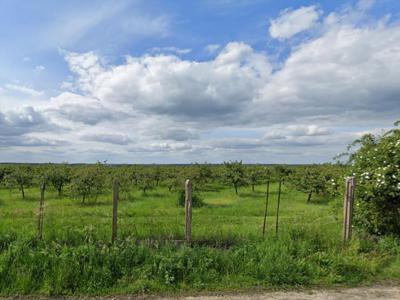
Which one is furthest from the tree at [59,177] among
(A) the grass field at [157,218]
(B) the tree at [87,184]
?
(B) the tree at [87,184]

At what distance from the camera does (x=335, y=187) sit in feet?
34.0

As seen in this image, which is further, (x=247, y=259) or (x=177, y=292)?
(x=247, y=259)

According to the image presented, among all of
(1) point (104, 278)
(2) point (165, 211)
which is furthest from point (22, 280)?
(2) point (165, 211)

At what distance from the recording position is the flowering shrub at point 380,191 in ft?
28.1

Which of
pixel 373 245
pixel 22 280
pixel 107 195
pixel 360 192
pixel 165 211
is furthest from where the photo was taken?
pixel 107 195

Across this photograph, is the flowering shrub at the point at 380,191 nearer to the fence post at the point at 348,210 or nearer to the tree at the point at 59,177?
the fence post at the point at 348,210

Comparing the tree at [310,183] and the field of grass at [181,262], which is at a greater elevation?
the tree at [310,183]

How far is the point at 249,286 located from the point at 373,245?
3672mm

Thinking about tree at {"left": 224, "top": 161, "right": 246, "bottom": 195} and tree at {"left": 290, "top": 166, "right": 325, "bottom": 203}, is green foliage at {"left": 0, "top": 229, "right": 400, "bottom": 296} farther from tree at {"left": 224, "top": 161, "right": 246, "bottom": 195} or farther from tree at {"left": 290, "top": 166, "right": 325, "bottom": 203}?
tree at {"left": 224, "top": 161, "right": 246, "bottom": 195}

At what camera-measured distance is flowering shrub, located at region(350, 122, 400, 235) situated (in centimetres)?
856

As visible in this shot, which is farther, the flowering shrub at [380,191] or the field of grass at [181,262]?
the flowering shrub at [380,191]

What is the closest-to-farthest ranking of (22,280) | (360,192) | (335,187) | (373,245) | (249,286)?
1. (22,280)
2. (249,286)
3. (373,245)
4. (360,192)
5. (335,187)

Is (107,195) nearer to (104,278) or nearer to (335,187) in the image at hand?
(335,187)

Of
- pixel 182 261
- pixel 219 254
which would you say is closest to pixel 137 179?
pixel 219 254
